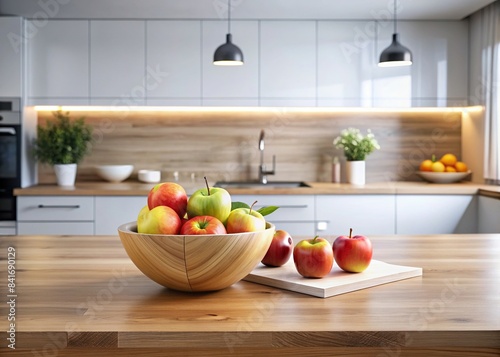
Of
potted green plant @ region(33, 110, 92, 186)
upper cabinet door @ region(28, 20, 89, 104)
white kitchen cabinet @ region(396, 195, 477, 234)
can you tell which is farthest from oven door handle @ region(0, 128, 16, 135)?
white kitchen cabinet @ region(396, 195, 477, 234)

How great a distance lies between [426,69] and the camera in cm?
487

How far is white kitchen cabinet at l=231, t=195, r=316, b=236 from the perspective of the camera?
14.6 feet

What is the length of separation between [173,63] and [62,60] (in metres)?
0.81

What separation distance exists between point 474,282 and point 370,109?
3760 mm

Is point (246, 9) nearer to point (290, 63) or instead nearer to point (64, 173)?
point (290, 63)

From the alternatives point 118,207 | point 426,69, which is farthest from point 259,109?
point 118,207

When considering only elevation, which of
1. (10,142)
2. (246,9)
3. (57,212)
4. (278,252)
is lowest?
(57,212)

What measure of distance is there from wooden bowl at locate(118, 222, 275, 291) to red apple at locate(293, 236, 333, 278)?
0.12 m

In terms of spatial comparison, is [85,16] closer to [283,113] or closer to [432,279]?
[283,113]

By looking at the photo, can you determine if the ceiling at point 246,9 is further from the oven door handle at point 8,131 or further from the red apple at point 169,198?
the red apple at point 169,198

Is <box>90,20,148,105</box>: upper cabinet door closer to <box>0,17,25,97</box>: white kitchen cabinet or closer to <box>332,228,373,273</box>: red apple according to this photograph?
<box>0,17,25,97</box>: white kitchen cabinet

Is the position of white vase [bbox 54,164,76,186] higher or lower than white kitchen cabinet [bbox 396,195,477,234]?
higher

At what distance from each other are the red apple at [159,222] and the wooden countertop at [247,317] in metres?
0.14

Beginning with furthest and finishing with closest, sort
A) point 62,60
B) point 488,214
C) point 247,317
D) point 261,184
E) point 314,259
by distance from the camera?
point 261,184 < point 62,60 < point 488,214 < point 314,259 < point 247,317
